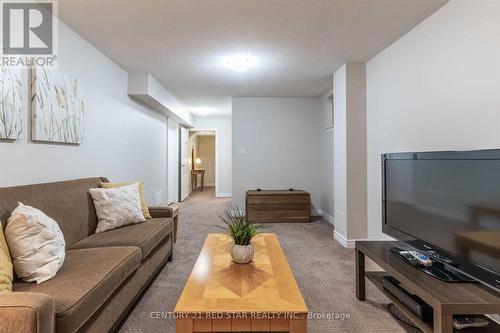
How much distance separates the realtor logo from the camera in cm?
188

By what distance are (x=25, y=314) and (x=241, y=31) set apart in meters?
2.51

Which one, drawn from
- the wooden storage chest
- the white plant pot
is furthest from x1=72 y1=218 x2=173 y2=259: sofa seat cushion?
the wooden storage chest

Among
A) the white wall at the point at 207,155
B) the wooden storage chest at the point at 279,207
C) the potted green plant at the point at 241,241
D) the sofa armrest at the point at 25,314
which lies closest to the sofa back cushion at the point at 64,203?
the sofa armrest at the point at 25,314

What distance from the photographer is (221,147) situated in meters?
7.85

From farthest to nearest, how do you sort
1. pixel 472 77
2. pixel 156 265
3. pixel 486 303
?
pixel 156 265
pixel 472 77
pixel 486 303

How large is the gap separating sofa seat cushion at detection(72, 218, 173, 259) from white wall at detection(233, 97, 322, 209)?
2833 mm

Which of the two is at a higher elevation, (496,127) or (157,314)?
(496,127)

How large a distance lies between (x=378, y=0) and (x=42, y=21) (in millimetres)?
2703

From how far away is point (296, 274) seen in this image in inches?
103

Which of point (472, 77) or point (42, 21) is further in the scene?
point (42, 21)

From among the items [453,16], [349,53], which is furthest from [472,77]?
[349,53]

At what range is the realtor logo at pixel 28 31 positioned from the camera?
188cm

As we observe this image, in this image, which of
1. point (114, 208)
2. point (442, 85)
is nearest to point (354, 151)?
point (442, 85)

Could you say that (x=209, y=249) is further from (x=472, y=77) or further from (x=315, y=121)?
(x=315, y=121)
